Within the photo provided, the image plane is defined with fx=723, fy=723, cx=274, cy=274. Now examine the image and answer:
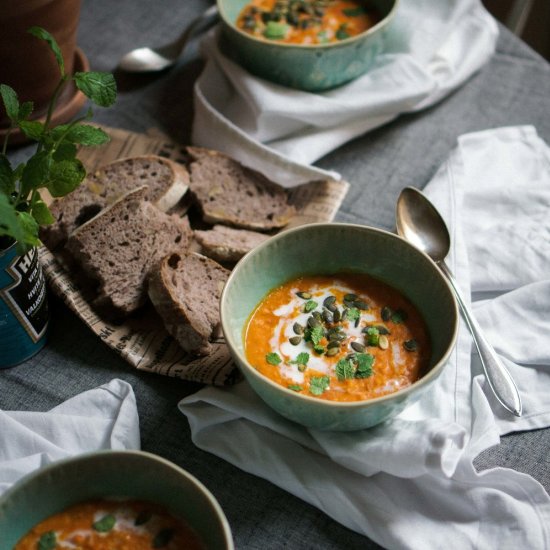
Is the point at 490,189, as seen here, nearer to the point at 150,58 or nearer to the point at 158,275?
the point at 158,275

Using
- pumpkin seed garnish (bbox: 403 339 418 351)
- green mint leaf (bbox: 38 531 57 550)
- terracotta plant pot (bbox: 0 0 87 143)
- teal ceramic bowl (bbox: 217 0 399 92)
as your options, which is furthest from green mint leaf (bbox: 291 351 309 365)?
terracotta plant pot (bbox: 0 0 87 143)

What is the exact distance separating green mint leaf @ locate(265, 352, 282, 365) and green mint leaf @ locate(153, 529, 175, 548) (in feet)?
1.53

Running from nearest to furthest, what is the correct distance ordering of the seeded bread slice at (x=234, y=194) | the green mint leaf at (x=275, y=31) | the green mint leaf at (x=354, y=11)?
the seeded bread slice at (x=234, y=194)
the green mint leaf at (x=275, y=31)
the green mint leaf at (x=354, y=11)

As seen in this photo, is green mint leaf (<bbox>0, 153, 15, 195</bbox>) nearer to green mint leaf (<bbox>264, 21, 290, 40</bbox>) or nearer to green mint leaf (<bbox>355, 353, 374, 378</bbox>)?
green mint leaf (<bbox>355, 353, 374, 378</bbox>)

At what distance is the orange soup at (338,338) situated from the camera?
1703 mm

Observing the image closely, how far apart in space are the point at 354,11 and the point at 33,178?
64.0 inches

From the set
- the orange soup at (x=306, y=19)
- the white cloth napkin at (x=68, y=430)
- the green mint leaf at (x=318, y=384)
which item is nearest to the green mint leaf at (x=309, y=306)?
the green mint leaf at (x=318, y=384)

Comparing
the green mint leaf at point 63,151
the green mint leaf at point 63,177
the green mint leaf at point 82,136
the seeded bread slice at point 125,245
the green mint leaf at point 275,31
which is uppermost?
the green mint leaf at point 82,136

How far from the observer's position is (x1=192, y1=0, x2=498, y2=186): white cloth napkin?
2.45 meters

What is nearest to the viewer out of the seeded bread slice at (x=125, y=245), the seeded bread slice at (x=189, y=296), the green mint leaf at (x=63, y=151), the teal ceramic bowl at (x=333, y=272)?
the teal ceramic bowl at (x=333, y=272)

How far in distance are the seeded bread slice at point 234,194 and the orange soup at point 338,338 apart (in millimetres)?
406

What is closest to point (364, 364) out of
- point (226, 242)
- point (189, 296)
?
point (189, 296)

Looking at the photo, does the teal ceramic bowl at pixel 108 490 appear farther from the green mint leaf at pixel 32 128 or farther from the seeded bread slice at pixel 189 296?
the green mint leaf at pixel 32 128

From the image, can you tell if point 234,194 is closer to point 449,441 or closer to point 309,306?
point 309,306
